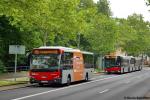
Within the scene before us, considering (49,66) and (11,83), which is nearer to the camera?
(49,66)

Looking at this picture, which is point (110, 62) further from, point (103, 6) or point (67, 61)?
point (103, 6)

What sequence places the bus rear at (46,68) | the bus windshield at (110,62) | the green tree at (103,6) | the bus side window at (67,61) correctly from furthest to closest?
1. the green tree at (103,6)
2. the bus windshield at (110,62)
3. the bus side window at (67,61)
4. the bus rear at (46,68)

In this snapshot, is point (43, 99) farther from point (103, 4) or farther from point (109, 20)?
point (103, 4)

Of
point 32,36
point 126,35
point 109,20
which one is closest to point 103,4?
point 126,35

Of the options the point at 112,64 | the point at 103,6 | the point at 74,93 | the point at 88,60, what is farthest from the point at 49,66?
the point at 103,6

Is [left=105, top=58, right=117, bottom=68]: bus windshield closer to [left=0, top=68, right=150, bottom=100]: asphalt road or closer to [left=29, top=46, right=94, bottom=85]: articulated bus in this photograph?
[left=29, top=46, right=94, bottom=85]: articulated bus

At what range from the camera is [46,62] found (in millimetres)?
32406

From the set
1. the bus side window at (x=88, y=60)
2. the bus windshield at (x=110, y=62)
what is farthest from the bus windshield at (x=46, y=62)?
the bus windshield at (x=110, y=62)

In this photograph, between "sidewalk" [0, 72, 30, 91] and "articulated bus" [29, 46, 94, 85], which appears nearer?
"sidewalk" [0, 72, 30, 91]

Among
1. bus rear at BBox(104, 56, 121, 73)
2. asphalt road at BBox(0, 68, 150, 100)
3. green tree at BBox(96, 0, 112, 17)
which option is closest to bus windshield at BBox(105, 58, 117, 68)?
bus rear at BBox(104, 56, 121, 73)

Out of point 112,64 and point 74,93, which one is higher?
point 112,64

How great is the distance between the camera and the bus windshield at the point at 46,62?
1276 inches

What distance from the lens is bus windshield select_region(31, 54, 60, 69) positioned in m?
32.4

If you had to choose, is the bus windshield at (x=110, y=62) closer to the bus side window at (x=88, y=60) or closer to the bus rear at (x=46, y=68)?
the bus side window at (x=88, y=60)
